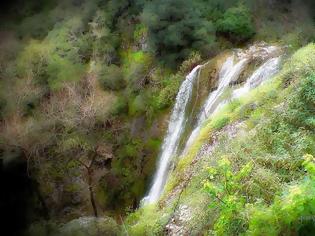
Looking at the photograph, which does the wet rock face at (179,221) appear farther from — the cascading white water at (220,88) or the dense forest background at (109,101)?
the dense forest background at (109,101)

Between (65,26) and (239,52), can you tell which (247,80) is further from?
(65,26)

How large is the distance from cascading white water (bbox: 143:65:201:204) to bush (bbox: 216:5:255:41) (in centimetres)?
231

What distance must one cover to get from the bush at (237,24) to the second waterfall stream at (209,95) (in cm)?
102

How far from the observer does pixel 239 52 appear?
551 inches

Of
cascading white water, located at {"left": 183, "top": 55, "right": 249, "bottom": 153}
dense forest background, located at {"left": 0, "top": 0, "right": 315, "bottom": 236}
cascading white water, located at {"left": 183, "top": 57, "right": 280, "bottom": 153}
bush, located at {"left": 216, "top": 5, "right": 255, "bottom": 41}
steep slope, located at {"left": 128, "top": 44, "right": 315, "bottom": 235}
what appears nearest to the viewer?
steep slope, located at {"left": 128, "top": 44, "right": 315, "bottom": 235}

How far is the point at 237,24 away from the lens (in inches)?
589

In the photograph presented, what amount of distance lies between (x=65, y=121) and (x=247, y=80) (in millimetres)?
6820

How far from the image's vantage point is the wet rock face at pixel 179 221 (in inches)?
278

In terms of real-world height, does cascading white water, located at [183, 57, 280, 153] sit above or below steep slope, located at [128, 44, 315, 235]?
below

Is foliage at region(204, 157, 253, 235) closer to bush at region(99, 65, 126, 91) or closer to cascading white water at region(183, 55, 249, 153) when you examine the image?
cascading white water at region(183, 55, 249, 153)

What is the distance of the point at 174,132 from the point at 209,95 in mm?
1724

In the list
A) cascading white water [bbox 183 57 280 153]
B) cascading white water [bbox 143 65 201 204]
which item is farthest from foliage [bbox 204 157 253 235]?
cascading white water [bbox 143 65 201 204]

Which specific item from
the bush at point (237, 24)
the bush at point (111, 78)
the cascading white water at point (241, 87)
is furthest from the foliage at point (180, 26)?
the bush at point (111, 78)

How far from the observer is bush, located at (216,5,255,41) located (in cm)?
1496
